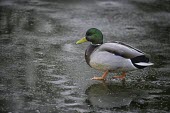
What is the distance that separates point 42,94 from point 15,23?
614 centimetres

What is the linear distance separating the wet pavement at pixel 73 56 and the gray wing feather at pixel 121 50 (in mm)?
459

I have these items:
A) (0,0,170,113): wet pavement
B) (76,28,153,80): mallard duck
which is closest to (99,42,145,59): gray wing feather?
(76,28,153,80): mallard duck

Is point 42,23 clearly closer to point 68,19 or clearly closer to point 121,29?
point 68,19

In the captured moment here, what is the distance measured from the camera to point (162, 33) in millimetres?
12875

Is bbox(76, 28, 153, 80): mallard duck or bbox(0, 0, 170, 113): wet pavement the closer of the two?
bbox(0, 0, 170, 113): wet pavement

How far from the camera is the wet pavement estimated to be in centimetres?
748

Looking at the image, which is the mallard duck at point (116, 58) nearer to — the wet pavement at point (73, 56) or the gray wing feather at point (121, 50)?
the gray wing feather at point (121, 50)

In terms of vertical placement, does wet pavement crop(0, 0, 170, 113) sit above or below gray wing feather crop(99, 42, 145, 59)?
below

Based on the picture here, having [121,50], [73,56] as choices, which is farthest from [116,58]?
[73,56]

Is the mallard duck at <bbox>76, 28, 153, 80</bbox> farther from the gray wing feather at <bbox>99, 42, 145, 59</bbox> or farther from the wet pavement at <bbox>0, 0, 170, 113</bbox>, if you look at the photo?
the wet pavement at <bbox>0, 0, 170, 113</bbox>

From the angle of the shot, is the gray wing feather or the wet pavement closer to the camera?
the wet pavement

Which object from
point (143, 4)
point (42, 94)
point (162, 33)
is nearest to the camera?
point (42, 94)

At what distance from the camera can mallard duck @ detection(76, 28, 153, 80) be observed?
8.45 m

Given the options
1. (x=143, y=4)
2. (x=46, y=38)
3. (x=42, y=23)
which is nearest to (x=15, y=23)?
(x=42, y=23)
